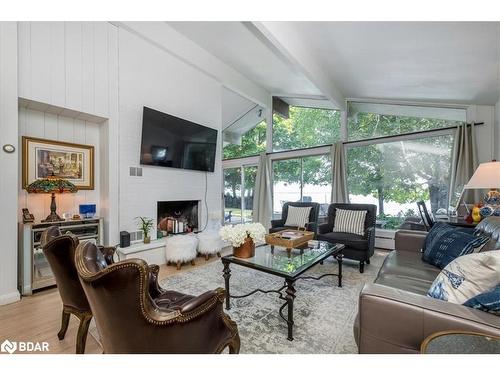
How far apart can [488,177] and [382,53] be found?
5.48ft

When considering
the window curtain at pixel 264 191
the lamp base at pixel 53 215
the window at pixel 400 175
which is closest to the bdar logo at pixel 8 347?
the lamp base at pixel 53 215

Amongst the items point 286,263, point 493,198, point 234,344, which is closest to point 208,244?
point 286,263

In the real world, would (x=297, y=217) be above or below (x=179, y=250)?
above

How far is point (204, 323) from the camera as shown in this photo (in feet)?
3.64

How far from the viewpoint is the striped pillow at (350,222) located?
356 cm

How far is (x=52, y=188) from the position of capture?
2.61m

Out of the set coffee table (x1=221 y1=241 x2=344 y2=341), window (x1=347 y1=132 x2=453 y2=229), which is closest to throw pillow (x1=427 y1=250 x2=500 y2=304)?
coffee table (x1=221 y1=241 x2=344 y2=341)

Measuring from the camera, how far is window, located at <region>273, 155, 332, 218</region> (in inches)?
201

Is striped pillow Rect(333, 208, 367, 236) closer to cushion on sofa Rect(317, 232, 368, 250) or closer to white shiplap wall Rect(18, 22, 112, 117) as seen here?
cushion on sofa Rect(317, 232, 368, 250)

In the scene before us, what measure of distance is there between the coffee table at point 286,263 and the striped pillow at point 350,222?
94cm

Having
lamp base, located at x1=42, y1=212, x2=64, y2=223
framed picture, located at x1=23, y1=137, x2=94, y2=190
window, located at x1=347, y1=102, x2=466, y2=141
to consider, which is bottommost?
lamp base, located at x1=42, y1=212, x2=64, y2=223

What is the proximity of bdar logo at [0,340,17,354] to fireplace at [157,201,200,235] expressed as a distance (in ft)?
7.38

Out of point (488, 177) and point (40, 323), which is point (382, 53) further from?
point (40, 323)
